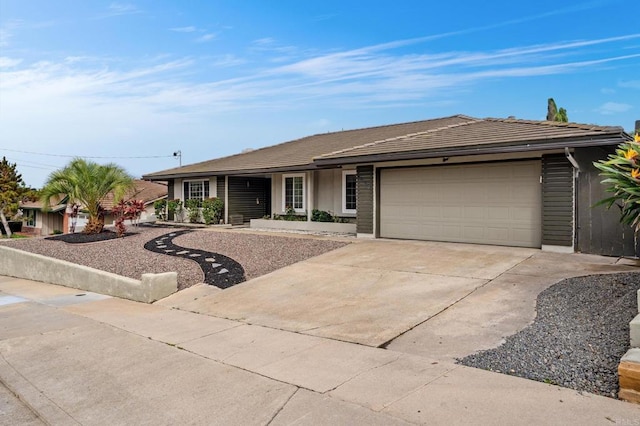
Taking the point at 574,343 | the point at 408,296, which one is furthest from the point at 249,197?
the point at 574,343

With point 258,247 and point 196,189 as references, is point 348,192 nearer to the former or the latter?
point 258,247

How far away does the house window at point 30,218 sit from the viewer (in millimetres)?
37781

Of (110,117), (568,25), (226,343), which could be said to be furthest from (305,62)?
(226,343)

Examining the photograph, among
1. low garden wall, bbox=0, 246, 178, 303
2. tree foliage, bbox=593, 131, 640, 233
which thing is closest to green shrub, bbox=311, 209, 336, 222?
low garden wall, bbox=0, 246, 178, 303

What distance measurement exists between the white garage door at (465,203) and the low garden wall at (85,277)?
23.8 ft

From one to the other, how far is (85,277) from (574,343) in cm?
1026

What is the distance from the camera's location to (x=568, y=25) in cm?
1598

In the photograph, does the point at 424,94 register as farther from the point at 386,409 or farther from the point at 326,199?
the point at 386,409

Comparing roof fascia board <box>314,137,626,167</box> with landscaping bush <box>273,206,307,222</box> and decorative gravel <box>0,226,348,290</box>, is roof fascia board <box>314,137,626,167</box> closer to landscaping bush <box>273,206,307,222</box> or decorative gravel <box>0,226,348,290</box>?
decorative gravel <box>0,226,348,290</box>

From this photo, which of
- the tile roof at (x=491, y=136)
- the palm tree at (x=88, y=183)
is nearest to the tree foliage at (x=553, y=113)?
the tile roof at (x=491, y=136)

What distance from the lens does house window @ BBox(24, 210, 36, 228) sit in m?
37.8

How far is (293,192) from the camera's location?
734 inches

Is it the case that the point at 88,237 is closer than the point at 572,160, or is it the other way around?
the point at 572,160

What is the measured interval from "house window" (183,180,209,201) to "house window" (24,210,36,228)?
2310cm
